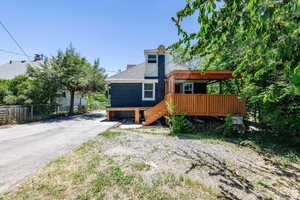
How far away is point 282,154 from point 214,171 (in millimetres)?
3192

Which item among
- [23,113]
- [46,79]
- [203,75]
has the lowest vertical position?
[23,113]

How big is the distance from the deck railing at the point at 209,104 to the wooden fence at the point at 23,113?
10497 millimetres

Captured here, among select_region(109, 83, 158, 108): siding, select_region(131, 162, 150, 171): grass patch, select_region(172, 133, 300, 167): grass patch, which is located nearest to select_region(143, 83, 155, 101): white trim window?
select_region(109, 83, 158, 108): siding

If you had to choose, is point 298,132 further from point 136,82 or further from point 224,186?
point 136,82

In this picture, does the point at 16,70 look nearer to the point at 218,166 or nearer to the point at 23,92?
the point at 23,92

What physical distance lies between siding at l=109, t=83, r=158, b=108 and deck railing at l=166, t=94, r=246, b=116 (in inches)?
156

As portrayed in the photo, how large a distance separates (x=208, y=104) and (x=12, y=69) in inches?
1189

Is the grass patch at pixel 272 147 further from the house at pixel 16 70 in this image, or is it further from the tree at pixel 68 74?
the house at pixel 16 70

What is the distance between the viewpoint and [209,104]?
25.1 ft

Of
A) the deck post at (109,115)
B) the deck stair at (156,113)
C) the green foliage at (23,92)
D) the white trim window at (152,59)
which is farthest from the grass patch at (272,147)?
the green foliage at (23,92)

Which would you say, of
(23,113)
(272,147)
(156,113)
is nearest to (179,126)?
(156,113)

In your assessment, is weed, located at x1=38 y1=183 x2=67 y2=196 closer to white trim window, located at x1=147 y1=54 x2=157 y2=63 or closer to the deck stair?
the deck stair

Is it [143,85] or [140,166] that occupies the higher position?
[143,85]

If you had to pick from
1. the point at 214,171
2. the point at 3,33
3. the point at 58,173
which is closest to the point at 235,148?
the point at 214,171
